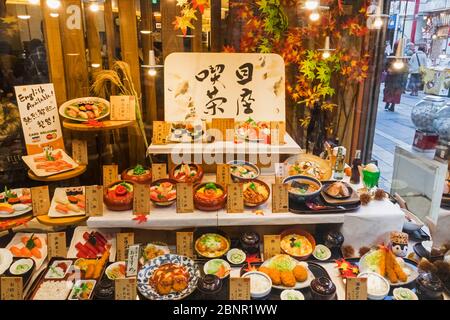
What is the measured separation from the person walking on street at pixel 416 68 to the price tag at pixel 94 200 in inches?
136

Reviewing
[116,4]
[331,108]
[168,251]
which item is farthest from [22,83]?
[331,108]

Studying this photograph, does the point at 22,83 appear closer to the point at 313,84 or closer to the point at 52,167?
the point at 52,167

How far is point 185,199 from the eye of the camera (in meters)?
3.16

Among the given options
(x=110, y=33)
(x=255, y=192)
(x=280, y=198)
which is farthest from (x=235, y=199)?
(x=110, y=33)

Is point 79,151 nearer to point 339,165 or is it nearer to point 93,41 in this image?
point 93,41

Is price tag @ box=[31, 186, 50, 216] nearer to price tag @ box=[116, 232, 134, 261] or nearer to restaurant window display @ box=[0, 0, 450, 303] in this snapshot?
restaurant window display @ box=[0, 0, 450, 303]

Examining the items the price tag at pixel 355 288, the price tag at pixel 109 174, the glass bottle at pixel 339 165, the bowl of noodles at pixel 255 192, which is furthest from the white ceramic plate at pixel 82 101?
the price tag at pixel 355 288

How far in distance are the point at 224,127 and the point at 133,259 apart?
1.66 meters

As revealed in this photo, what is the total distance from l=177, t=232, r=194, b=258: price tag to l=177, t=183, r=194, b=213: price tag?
0.68 ft

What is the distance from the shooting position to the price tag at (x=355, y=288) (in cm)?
264

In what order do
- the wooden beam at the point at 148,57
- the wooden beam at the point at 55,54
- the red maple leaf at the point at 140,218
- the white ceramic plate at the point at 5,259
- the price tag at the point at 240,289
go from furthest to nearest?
the wooden beam at the point at 148,57, the wooden beam at the point at 55,54, the red maple leaf at the point at 140,218, the white ceramic plate at the point at 5,259, the price tag at the point at 240,289

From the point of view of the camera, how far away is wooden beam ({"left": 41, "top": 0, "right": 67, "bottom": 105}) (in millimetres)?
3857

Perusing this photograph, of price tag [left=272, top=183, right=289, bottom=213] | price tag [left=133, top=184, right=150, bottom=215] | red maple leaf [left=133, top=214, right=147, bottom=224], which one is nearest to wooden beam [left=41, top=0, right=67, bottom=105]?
price tag [left=133, top=184, right=150, bottom=215]

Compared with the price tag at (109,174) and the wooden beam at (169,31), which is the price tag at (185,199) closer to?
the price tag at (109,174)
